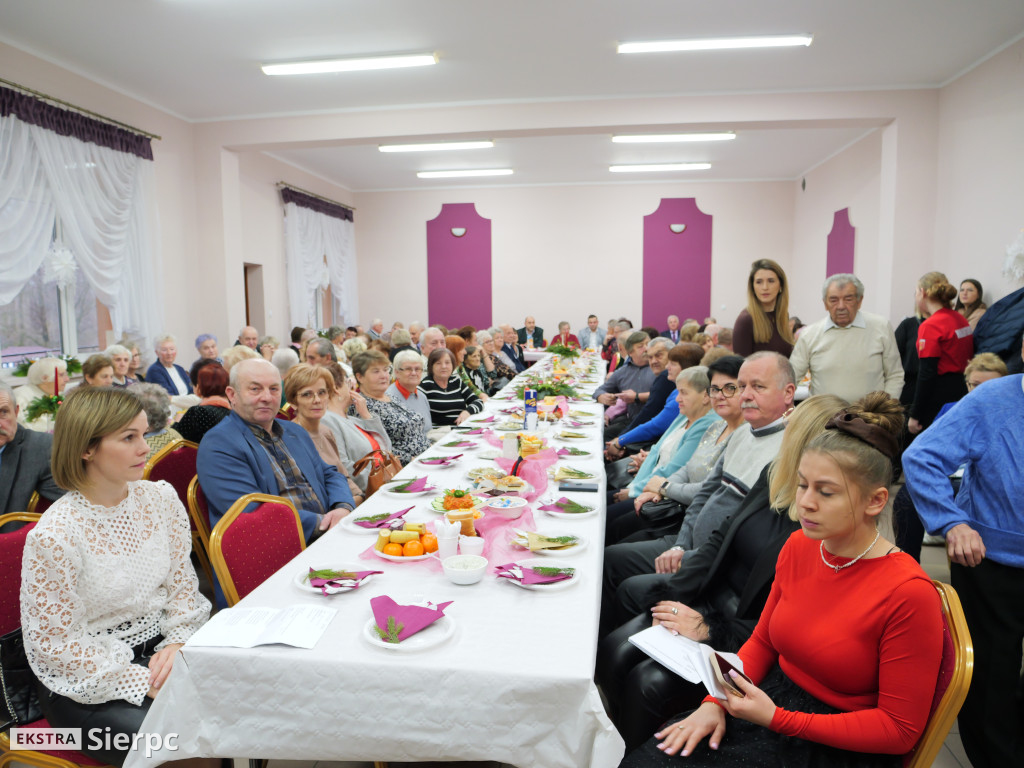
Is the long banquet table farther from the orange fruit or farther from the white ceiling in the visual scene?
the white ceiling

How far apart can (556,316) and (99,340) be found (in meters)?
8.60

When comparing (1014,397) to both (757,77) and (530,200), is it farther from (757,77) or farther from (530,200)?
(530,200)

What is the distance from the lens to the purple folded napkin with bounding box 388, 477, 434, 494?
253 centimetres

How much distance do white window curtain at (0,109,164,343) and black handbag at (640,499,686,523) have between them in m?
5.64

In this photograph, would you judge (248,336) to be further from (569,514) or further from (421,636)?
(421,636)

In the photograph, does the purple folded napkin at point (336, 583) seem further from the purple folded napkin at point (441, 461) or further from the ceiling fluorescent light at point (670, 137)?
the ceiling fluorescent light at point (670, 137)

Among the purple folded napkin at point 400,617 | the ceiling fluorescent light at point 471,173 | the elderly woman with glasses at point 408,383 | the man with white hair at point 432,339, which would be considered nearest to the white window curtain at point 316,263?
the ceiling fluorescent light at point 471,173

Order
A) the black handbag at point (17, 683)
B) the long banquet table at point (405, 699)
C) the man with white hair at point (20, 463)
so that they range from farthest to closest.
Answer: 1. the man with white hair at point (20, 463)
2. the black handbag at point (17, 683)
3. the long banquet table at point (405, 699)

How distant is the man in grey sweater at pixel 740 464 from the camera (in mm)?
2199

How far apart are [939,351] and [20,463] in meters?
5.46

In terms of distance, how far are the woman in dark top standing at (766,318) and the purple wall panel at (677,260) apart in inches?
373

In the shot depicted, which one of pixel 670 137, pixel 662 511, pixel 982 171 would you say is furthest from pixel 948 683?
pixel 670 137

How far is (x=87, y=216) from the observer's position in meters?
6.36

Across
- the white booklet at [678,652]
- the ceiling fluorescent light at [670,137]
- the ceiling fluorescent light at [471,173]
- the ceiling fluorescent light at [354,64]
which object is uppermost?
the ceiling fluorescent light at [471,173]
